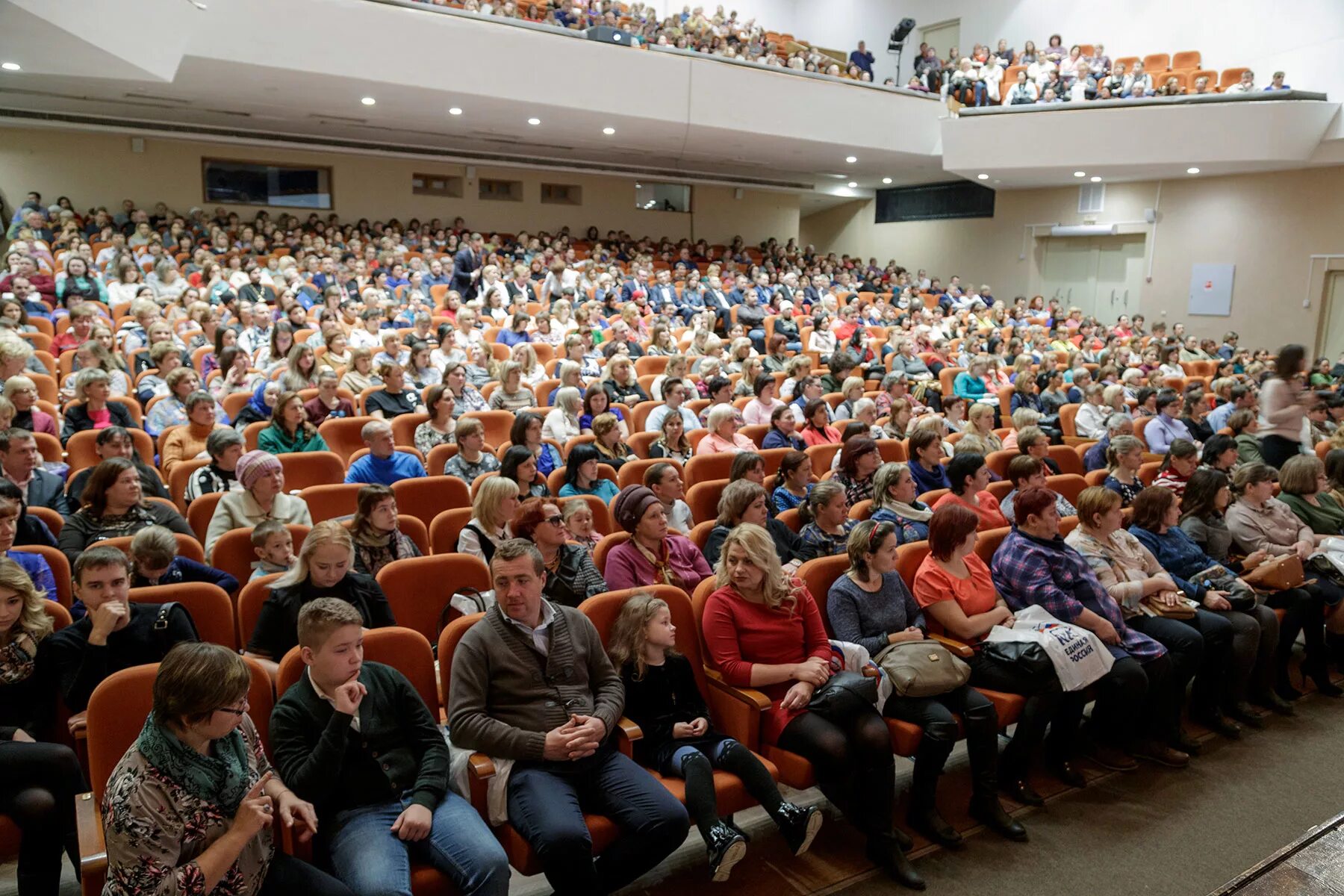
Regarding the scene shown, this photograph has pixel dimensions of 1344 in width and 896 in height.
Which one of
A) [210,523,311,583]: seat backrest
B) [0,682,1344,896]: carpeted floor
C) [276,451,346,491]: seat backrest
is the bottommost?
[0,682,1344,896]: carpeted floor

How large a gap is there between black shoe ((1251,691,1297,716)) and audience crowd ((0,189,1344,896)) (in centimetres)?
1

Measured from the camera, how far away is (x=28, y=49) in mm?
6152

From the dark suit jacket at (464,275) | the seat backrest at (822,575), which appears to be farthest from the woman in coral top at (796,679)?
the dark suit jacket at (464,275)

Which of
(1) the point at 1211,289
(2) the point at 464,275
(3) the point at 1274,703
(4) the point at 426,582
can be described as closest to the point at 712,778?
(4) the point at 426,582

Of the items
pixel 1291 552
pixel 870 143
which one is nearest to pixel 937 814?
pixel 1291 552

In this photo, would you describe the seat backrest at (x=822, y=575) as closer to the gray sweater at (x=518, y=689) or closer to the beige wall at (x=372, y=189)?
the gray sweater at (x=518, y=689)

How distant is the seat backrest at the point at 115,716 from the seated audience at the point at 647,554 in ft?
4.06

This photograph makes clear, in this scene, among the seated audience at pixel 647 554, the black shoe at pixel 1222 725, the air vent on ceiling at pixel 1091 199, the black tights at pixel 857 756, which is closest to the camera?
the black tights at pixel 857 756

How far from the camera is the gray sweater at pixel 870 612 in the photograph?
277cm

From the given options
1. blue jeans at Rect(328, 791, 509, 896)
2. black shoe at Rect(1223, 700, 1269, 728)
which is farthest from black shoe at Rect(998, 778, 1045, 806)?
blue jeans at Rect(328, 791, 509, 896)

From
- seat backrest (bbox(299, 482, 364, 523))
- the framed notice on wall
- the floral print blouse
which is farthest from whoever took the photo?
the framed notice on wall

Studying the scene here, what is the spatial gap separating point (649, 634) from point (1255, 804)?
2039 millimetres

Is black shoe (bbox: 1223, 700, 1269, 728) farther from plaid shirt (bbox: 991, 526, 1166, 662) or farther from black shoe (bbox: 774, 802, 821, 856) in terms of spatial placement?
black shoe (bbox: 774, 802, 821, 856)

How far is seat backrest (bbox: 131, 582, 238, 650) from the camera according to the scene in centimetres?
249
